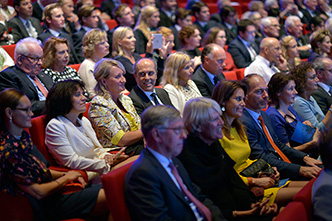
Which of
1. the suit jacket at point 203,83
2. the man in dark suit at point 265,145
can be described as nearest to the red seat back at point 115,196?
the man in dark suit at point 265,145

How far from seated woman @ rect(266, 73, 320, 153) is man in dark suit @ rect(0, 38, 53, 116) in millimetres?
1729

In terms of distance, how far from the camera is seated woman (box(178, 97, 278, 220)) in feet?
6.73

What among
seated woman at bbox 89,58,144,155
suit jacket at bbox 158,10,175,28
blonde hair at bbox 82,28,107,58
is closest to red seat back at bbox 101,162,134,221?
seated woman at bbox 89,58,144,155

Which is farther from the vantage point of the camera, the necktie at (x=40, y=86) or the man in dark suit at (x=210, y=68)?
the man in dark suit at (x=210, y=68)

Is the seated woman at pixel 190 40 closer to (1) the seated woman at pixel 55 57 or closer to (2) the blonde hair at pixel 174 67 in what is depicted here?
(2) the blonde hair at pixel 174 67

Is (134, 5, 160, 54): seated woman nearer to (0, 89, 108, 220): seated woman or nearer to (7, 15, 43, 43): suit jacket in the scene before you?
(7, 15, 43, 43): suit jacket

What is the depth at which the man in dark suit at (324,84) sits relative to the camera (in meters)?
3.87

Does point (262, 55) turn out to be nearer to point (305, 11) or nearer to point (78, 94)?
point (78, 94)

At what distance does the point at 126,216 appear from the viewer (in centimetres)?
176

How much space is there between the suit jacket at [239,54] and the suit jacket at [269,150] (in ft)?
7.98

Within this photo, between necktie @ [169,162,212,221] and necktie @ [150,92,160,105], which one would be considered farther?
necktie @ [150,92,160,105]

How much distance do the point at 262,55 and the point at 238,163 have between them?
2.45 m

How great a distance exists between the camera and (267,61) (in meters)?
4.55

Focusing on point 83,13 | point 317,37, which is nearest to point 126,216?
point 83,13
